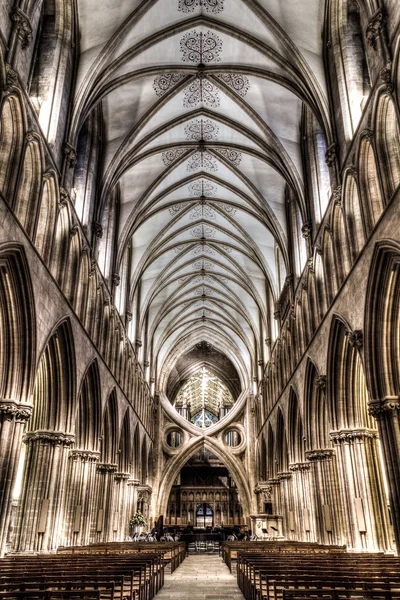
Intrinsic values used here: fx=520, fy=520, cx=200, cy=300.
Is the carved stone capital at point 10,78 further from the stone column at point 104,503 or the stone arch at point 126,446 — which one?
the stone arch at point 126,446

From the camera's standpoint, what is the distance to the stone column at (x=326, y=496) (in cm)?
1681

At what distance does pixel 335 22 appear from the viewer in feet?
52.2

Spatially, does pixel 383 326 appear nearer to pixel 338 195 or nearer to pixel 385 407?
pixel 385 407

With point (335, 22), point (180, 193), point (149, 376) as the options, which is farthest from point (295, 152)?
point (149, 376)

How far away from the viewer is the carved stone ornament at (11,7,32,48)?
1163 cm

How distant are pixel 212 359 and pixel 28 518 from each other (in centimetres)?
3422

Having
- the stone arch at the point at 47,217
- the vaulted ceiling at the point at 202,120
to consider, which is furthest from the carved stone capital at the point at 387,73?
the stone arch at the point at 47,217

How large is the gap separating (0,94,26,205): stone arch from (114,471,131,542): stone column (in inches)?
711

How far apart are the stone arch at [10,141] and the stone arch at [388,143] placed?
26.8ft

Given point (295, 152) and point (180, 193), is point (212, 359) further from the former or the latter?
point (295, 152)

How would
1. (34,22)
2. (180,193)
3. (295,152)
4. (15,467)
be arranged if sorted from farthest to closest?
(180,193) → (295,152) → (34,22) → (15,467)

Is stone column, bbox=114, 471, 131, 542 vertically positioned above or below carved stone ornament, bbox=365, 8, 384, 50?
below

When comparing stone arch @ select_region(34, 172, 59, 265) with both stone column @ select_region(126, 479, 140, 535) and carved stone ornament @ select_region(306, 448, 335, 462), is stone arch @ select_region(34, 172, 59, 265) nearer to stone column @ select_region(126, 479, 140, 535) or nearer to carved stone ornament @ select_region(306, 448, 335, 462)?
carved stone ornament @ select_region(306, 448, 335, 462)

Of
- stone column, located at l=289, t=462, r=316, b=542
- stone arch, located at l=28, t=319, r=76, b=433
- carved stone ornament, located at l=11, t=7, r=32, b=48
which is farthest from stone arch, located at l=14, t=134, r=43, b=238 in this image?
stone column, located at l=289, t=462, r=316, b=542
